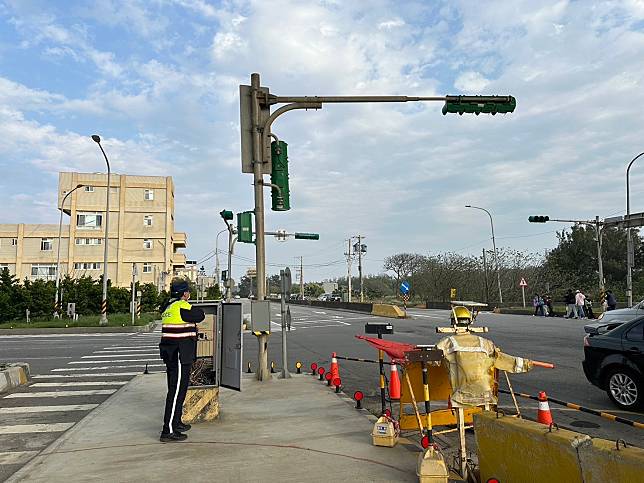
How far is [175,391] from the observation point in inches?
270

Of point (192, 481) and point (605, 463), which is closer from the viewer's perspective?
point (605, 463)

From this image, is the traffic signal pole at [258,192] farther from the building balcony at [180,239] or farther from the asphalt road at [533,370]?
the building balcony at [180,239]

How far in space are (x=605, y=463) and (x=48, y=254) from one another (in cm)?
6912

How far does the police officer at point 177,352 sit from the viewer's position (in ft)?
22.4

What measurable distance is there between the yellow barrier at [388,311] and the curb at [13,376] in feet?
93.0

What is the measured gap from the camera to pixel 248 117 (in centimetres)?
→ 1124

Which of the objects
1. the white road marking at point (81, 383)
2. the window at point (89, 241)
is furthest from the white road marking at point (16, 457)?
the window at point (89, 241)

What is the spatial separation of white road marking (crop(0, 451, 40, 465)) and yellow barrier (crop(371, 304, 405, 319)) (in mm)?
32234

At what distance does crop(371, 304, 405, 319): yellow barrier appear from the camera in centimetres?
3809

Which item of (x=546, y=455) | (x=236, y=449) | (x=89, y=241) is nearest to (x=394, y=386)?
(x=236, y=449)

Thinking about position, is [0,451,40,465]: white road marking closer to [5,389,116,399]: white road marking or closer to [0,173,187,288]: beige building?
[5,389,116,399]: white road marking

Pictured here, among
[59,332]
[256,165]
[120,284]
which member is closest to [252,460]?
[256,165]

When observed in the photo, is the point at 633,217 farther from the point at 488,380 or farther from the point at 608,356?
the point at 488,380

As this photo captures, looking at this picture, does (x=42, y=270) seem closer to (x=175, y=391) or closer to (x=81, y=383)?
(x=81, y=383)
